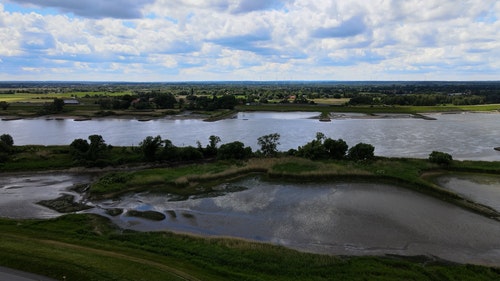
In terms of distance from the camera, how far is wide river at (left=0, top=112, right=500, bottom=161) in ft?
133

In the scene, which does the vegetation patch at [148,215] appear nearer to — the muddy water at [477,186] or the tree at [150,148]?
the tree at [150,148]

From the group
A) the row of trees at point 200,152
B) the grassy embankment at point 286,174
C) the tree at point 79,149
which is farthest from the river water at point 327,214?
the row of trees at point 200,152

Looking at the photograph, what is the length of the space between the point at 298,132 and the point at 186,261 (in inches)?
1598

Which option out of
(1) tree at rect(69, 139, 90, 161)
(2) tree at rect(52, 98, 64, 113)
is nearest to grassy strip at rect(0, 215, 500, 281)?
(1) tree at rect(69, 139, 90, 161)

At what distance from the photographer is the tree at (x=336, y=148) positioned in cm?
3219

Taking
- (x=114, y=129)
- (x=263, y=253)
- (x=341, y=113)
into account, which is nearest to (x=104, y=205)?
(x=263, y=253)

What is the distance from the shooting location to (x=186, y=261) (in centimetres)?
1436

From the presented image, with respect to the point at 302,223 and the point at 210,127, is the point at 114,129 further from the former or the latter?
the point at 302,223

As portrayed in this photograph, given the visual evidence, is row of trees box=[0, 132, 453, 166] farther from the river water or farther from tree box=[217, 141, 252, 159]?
the river water

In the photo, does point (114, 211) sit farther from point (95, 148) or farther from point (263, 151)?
point (263, 151)

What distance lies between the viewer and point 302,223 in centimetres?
1922

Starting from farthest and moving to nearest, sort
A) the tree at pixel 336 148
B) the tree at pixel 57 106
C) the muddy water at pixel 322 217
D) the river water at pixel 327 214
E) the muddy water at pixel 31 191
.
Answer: the tree at pixel 57 106 → the tree at pixel 336 148 → the muddy water at pixel 31 191 → the river water at pixel 327 214 → the muddy water at pixel 322 217

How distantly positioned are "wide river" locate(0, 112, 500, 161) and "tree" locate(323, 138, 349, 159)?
633 centimetres

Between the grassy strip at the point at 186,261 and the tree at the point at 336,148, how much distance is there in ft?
58.3
